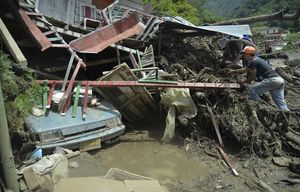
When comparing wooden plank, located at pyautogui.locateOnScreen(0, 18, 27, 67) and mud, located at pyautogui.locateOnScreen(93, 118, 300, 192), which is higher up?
wooden plank, located at pyautogui.locateOnScreen(0, 18, 27, 67)

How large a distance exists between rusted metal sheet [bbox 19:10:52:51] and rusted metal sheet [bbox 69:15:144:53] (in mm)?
686

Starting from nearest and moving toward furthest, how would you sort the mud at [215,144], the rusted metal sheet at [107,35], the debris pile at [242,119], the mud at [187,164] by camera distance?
1. the mud at [187,164]
2. the mud at [215,144]
3. the debris pile at [242,119]
4. the rusted metal sheet at [107,35]

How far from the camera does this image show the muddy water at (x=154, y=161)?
7.27 m

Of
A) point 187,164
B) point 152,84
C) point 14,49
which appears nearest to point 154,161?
point 187,164

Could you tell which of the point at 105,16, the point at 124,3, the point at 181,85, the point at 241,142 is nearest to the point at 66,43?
the point at 105,16

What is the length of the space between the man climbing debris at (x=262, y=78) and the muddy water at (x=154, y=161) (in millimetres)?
2176

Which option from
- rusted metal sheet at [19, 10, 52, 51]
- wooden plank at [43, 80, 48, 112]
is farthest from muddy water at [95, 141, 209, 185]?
rusted metal sheet at [19, 10, 52, 51]

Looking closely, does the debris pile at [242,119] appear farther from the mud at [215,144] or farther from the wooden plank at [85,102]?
the wooden plank at [85,102]

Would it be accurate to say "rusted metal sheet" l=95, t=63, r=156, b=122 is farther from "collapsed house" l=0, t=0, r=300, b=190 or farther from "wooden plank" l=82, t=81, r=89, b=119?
"wooden plank" l=82, t=81, r=89, b=119

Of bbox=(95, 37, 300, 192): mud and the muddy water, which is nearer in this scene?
bbox=(95, 37, 300, 192): mud

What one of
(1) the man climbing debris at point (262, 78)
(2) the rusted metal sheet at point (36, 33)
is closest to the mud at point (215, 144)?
(1) the man climbing debris at point (262, 78)

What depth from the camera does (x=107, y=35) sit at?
989 centimetres

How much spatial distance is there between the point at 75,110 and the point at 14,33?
10.5 ft

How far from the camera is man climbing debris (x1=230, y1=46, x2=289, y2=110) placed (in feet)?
28.5
